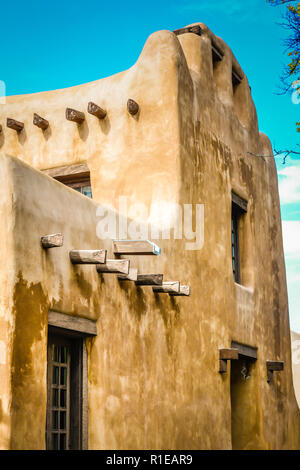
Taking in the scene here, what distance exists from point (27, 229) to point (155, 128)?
4.39m

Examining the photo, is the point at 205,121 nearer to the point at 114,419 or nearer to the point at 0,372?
the point at 114,419

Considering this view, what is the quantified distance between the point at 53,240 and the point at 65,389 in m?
1.71

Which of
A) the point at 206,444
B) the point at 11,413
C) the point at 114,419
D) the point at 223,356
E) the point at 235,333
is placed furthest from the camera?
the point at 235,333

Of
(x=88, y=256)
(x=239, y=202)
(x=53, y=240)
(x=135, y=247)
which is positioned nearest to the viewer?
(x=53, y=240)

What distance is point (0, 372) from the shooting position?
5.85 meters

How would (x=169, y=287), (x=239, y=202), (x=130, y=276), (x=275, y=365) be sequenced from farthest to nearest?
(x=275, y=365) < (x=239, y=202) < (x=169, y=287) < (x=130, y=276)

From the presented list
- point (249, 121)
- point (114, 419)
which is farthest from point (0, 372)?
point (249, 121)

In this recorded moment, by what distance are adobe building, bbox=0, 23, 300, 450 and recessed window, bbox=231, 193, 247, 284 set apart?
0.03m

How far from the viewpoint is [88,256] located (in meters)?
6.89

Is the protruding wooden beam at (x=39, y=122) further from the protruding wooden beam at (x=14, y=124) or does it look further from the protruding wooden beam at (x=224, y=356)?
the protruding wooden beam at (x=224, y=356)

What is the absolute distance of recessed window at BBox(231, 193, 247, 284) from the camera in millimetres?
12547

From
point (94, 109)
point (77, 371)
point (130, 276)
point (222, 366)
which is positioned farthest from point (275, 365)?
point (77, 371)

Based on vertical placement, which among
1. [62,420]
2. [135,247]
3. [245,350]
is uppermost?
[135,247]

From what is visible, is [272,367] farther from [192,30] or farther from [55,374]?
[55,374]
